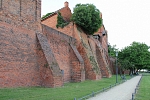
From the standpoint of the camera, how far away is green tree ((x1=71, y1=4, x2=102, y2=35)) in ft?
91.7

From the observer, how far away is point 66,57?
22938 millimetres

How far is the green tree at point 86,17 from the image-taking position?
27.9m

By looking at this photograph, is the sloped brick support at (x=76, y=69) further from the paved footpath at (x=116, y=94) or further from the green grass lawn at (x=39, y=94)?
the green grass lawn at (x=39, y=94)

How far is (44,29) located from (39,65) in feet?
12.5

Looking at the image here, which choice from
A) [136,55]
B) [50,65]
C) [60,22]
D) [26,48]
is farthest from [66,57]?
[136,55]

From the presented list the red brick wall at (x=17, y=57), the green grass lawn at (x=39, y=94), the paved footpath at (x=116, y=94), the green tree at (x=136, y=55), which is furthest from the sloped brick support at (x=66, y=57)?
the green tree at (x=136, y=55)

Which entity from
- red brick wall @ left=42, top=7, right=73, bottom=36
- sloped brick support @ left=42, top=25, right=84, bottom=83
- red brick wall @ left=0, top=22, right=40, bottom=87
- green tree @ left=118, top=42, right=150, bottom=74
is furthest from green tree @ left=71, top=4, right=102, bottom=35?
green tree @ left=118, top=42, right=150, bottom=74

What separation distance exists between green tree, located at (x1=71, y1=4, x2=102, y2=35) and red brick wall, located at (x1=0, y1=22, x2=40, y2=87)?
1262 centimetres

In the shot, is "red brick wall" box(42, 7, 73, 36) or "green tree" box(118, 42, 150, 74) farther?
"green tree" box(118, 42, 150, 74)

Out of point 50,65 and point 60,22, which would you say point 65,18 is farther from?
point 50,65

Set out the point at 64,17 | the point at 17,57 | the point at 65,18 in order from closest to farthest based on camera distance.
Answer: the point at 17,57 < the point at 64,17 < the point at 65,18

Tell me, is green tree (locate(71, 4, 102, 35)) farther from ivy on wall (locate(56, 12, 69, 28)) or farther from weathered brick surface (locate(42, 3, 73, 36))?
weathered brick surface (locate(42, 3, 73, 36))

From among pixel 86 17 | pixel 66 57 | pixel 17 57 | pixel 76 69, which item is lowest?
pixel 76 69

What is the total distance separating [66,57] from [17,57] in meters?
9.38
